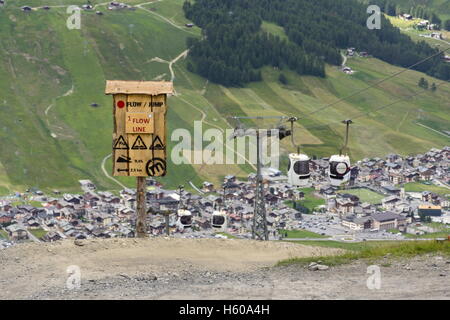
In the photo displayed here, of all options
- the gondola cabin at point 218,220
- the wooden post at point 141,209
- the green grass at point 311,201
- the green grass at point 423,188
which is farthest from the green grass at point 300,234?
the wooden post at point 141,209

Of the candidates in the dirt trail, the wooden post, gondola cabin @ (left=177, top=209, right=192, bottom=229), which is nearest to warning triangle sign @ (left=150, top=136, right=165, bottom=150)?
the wooden post

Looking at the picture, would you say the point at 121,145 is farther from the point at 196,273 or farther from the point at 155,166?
the point at 196,273

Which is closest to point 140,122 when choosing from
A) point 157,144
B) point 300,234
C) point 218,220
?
point 157,144

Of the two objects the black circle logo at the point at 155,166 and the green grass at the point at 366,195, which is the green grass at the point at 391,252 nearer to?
the black circle logo at the point at 155,166

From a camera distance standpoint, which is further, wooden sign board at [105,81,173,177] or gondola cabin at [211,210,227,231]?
gondola cabin at [211,210,227,231]

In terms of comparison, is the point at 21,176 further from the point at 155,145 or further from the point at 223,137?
the point at 155,145

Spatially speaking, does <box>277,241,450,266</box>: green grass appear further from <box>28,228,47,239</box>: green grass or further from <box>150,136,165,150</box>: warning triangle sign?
<box>28,228,47,239</box>: green grass
